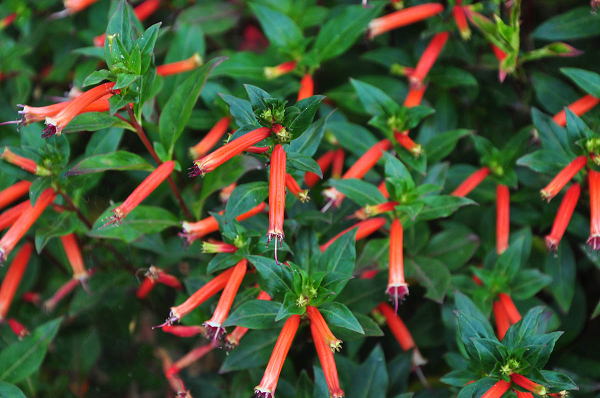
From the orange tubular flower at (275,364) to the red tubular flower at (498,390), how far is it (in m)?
0.69

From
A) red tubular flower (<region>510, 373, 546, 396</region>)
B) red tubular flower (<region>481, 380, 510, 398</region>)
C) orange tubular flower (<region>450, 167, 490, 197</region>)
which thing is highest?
orange tubular flower (<region>450, 167, 490, 197</region>)

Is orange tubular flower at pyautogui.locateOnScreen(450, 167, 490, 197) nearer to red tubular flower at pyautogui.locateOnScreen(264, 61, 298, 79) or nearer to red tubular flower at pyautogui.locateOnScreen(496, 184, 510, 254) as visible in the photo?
red tubular flower at pyautogui.locateOnScreen(496, 184, 510, 254)

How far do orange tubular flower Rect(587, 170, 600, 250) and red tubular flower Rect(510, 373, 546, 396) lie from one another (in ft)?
1.92

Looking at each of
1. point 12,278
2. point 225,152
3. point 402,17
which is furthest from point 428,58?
point 12,278

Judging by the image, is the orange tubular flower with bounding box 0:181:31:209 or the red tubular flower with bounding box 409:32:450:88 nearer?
the orange tubular flower with bounding box 0:181:31:209

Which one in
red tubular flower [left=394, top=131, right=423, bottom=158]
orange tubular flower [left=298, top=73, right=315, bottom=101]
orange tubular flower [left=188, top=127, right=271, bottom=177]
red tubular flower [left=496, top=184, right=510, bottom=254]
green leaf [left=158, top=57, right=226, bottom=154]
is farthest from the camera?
orange tubular flower [left=298, top=73, right=315, bottom=101]

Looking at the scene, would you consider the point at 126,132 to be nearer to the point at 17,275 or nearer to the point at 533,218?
the point at 17,275

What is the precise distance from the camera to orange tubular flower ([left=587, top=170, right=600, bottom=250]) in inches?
75.9

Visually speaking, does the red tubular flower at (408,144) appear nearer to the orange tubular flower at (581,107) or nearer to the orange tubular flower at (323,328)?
the orange tubular flower at (581,107)

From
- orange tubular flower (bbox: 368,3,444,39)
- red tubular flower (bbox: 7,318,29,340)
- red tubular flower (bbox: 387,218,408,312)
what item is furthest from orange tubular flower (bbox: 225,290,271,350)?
orange tubular flower (bbox: 368,3,444,39)

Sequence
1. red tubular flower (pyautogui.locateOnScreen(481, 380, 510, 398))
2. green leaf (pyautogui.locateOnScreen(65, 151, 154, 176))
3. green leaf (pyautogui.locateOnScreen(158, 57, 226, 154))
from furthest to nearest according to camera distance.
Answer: green leaf (pyautogui.locateOnScreen(158, 57, 226, 154)), green leaf (pyautogui.locateOnScreen(65, 151, 154, 176)), red tubular flower (pyautogui.locateOnScreen(481, 380, 510, 398))

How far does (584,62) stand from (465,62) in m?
0.70

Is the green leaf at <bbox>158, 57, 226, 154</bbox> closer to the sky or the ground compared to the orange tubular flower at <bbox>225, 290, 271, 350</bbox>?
closer to the sky

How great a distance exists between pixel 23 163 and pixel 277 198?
3.80 feet
